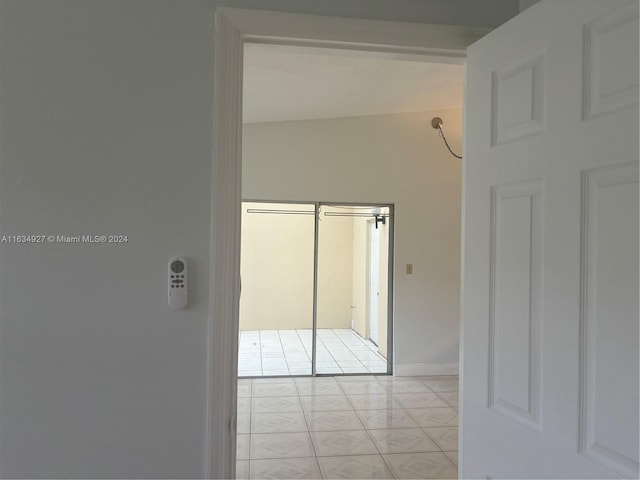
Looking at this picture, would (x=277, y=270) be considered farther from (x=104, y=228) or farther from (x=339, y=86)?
(x=104, y=228)

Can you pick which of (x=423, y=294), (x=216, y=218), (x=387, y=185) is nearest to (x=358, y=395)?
(x=423, y=294)

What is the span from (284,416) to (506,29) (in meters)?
3.47

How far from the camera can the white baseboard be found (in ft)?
16.7

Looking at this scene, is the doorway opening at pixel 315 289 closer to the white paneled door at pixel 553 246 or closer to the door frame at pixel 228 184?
the door frame at pixel 228 184

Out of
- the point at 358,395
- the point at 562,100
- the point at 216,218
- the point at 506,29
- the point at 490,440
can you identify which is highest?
the point at 506,29

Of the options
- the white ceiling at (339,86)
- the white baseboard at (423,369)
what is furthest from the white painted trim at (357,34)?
the white baseboard at (423,369)

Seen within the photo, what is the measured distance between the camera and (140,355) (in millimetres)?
1257

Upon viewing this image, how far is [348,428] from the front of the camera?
3.55 meters

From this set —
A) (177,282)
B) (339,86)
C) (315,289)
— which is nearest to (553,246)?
(177,282)

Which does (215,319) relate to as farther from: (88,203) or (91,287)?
(88,203)

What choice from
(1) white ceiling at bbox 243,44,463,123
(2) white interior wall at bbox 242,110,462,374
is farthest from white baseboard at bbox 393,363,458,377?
(1) white ceiling at bbox 243,44,463,123

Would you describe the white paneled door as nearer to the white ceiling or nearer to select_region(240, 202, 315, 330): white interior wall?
the white ceiling

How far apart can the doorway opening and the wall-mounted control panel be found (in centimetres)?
381

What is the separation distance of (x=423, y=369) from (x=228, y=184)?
4476mm
